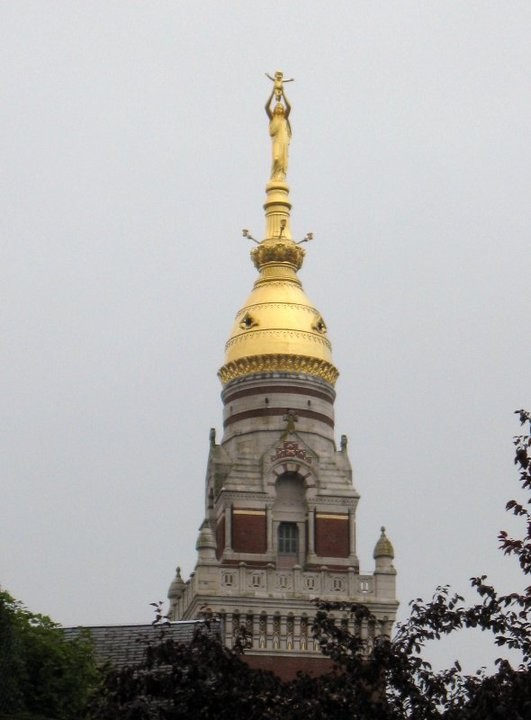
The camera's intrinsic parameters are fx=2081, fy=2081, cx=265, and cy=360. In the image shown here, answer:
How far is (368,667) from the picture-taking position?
30406mm

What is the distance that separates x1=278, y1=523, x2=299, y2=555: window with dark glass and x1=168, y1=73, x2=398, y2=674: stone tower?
33mm

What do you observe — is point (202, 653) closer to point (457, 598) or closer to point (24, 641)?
point (457, 598)

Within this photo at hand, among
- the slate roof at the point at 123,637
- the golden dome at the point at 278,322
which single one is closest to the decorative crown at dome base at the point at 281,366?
the golden dome at the point at 278,322

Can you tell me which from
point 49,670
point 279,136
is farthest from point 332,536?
point 49,670

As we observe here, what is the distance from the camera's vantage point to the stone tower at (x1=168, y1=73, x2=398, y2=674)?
6500 cm

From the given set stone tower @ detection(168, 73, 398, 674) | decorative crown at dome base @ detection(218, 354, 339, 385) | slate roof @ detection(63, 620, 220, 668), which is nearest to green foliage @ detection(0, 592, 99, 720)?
slate roof @ detection(63, 620, 220, 668)

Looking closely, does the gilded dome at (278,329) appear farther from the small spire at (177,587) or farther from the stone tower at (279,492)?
the small spire at (177,587)

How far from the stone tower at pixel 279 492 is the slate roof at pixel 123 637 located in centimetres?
1758

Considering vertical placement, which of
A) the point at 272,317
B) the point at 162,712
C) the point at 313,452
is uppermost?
the point at 272,317

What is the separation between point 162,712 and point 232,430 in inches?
1589

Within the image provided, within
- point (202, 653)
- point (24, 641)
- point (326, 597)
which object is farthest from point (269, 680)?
point (326, 597)

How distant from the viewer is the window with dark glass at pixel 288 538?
6806cm

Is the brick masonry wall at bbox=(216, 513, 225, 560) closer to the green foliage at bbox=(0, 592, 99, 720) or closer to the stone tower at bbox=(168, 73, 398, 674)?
the stone tower at bbox=(168, 73, 398, 674)

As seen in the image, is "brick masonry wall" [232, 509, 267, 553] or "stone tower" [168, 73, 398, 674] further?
"brick masonry wall" [232, 509, 267, 553]
